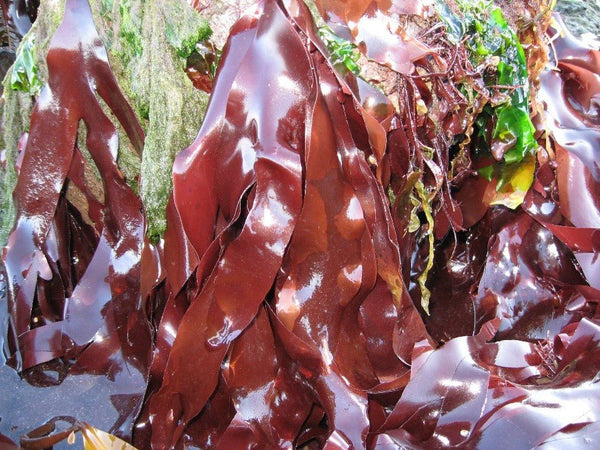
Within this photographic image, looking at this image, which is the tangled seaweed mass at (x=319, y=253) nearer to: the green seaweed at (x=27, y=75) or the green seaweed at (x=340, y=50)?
the green seaweed at (x=340, y=50)

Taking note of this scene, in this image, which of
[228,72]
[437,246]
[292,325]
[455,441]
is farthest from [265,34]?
[455,441]

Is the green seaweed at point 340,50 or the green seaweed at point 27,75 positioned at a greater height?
the green seaweed at point 340,50

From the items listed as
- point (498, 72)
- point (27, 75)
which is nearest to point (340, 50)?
point (498, 72)

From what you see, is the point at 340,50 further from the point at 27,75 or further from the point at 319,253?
the point at 27,75

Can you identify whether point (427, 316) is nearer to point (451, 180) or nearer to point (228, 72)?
point (451, 180)

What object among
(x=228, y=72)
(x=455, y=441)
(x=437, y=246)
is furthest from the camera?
(x=437, y=246)

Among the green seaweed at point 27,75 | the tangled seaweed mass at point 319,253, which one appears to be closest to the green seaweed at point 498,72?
the tangled seaweed mass at point 319,253

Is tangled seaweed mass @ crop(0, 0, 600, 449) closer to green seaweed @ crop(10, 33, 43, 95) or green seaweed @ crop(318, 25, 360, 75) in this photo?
green seaweed @ crop(318, 25, 360, 75)

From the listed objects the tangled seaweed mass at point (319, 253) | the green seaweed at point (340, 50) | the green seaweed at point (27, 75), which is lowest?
the tangled seaweed mass at point (319, 253)

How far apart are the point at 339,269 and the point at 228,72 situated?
1.53ft

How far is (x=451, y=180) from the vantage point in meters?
1.36

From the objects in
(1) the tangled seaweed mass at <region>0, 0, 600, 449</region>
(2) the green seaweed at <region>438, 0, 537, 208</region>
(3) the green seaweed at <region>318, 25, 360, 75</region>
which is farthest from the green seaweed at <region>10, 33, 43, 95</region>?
(2) the green seaweed at <region>438, 0, 537, 208</region>

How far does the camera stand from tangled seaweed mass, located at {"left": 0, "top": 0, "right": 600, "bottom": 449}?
103 centimetres

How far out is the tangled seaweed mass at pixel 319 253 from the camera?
40.6 inches
